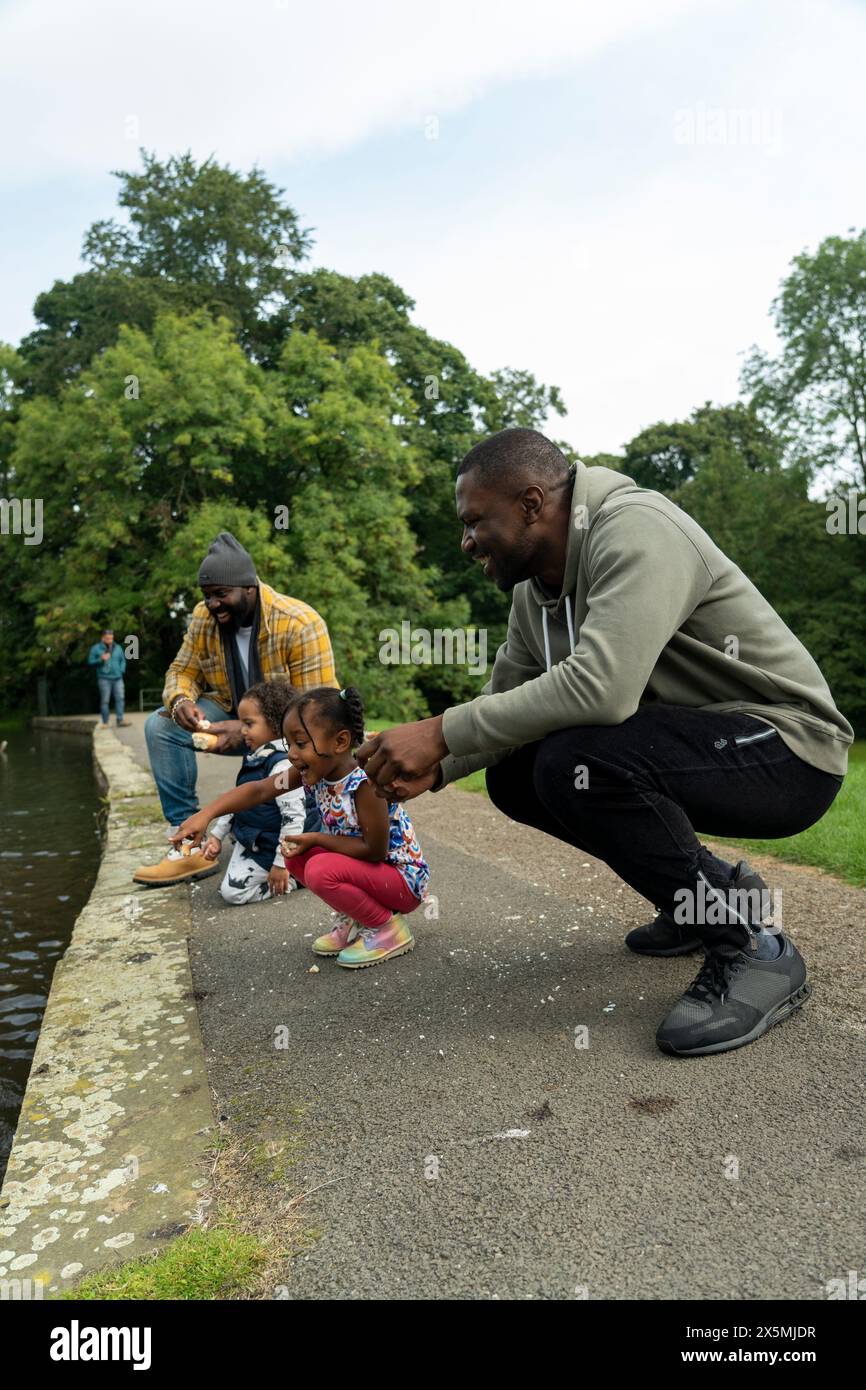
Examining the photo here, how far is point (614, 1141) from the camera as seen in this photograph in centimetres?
223

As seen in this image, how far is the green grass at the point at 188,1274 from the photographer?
1820 mm

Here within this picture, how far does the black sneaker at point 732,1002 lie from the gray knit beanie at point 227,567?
3.03 m

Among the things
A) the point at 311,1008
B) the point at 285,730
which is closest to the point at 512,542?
the point at 285,730

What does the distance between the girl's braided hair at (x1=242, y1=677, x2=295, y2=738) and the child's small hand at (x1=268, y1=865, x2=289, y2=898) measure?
0.65 meters

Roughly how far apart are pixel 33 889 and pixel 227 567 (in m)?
2.76

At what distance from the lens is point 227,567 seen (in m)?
5.01

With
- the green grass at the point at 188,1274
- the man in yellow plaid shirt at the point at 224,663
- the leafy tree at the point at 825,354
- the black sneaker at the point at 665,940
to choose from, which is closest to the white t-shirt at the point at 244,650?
the man in yellow plaid shirt at the point at 224,663

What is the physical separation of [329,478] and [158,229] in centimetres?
1340

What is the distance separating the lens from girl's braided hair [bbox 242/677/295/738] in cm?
467

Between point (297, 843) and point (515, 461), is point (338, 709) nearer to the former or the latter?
point (297, 843)

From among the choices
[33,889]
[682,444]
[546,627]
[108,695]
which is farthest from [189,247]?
[546,627]

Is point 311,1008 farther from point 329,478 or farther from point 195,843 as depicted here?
point 329,478

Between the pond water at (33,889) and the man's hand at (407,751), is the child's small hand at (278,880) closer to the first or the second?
the pond water at (33,889)


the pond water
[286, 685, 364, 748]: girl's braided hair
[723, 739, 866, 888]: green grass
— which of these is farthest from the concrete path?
[286, 685, 364, 748]: girl's braided hair
